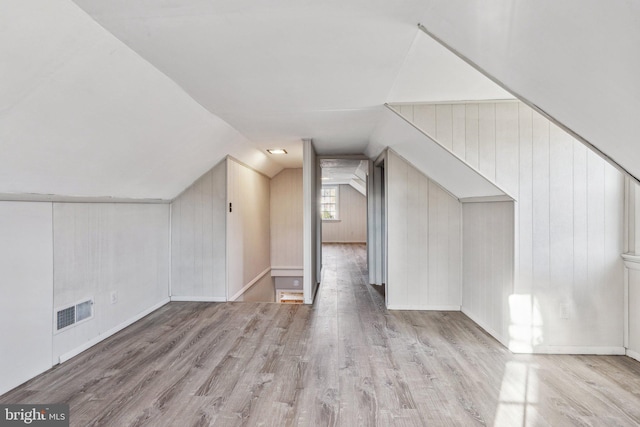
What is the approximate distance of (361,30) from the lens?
5.26 feet

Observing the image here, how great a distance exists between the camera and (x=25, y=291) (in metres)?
2.14

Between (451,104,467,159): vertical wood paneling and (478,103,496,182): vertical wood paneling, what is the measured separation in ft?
0.42

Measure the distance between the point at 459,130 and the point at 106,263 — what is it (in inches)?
138

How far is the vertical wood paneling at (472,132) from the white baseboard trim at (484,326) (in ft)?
5.17

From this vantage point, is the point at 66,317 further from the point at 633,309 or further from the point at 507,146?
the point at 633,309

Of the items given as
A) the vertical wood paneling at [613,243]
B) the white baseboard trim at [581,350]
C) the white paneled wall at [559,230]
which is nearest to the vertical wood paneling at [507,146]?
the white paneled wall at [559,230]

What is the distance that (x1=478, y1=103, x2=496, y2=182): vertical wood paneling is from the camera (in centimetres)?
260

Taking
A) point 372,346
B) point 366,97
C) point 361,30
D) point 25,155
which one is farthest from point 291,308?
point 361,30

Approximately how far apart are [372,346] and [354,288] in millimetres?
1997

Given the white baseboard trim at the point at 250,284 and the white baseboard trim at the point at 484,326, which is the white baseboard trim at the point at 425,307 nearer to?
the white baseboard trim at the point at 484,326

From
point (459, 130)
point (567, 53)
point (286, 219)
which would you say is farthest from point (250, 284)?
point (567, 53)

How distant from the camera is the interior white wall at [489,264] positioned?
2693 mm

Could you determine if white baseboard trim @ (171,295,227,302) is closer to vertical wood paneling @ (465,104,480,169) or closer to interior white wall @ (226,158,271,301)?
interior white wall @ (226,158,271,301)

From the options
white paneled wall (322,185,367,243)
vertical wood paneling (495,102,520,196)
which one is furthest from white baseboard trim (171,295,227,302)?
white paneled wall (322,185,367,243)
